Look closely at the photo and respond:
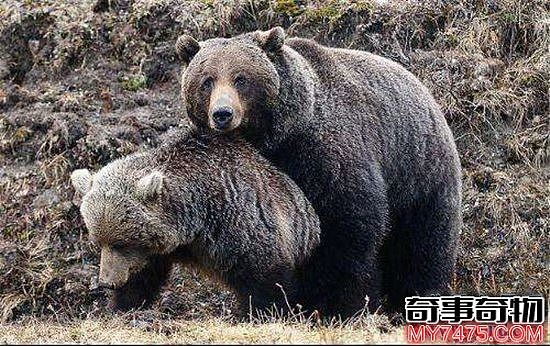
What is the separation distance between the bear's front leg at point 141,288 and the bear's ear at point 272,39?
7.01ft

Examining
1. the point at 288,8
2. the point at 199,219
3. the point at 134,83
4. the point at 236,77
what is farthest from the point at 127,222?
the point at 288,8

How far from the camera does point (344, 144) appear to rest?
9445 millimetres

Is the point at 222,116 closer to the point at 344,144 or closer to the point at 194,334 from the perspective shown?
the point at 344,144

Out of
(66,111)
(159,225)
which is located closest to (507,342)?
(159,225)

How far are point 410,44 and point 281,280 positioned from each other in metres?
4.94

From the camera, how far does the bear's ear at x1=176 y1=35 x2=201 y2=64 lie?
9.59 meters

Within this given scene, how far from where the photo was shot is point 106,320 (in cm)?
927

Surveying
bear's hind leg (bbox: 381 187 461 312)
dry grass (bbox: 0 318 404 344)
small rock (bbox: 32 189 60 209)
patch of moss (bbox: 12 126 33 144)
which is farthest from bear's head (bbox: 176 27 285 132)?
patch of moss (bbox: 12 126 33 144)

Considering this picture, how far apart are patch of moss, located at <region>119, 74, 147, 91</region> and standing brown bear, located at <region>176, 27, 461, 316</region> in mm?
2994

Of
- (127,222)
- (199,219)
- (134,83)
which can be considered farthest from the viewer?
(134,83)

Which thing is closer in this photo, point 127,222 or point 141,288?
point 127,222

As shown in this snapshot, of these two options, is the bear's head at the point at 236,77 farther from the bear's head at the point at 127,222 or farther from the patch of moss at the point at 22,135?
the patch of moss at the point at 22,135

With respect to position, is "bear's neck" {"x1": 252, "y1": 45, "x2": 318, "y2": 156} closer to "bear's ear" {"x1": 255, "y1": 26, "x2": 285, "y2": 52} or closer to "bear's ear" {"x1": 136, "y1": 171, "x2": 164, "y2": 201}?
"bear's ear" {"x1": 255, "y1": 26, "x2": 285, "y2": 52}

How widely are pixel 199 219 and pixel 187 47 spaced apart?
69.2 inches
